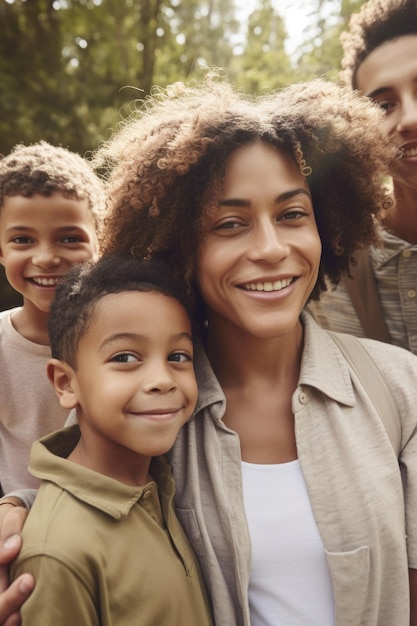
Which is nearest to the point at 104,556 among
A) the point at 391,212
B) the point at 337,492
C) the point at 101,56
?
the point at 337,492

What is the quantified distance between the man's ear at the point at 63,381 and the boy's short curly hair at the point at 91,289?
0.03 meters

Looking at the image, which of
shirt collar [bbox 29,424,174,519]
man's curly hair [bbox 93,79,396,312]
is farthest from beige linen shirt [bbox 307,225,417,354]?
shirt collar [bbox 29,424,174,519]

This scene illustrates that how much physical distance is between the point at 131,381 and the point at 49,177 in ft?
3.91

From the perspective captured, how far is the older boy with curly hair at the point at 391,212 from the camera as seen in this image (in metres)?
2.67

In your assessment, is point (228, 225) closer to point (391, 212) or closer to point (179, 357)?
point (179, 357)

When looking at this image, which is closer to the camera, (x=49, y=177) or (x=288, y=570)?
(x=288, y=570)

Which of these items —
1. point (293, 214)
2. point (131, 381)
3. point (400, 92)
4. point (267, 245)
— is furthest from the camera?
point (400, 92)

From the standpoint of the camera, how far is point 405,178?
107 inches

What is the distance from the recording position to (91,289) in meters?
1.95

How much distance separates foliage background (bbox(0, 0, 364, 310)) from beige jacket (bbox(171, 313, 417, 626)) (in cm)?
631

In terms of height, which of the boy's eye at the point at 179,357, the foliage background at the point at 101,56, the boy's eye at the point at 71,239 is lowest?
the boy's eye at the point at 179,357

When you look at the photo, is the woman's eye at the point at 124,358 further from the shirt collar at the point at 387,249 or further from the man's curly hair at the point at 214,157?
the shirt collar at the point at 387,249

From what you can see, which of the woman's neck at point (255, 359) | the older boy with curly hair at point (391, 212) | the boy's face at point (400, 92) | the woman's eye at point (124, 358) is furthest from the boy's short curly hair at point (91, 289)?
the boy's face at point (400, 92)

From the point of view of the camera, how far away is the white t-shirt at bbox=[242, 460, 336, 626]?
6.13ft
